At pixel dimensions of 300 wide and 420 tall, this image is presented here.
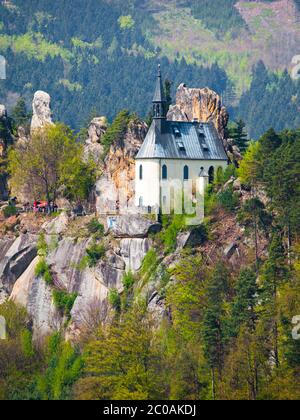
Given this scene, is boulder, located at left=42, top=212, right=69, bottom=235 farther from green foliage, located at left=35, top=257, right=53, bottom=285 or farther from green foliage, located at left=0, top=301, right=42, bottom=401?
green foliage, located at left=0, top=301, right=42, bottom=401

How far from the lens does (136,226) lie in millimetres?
111250

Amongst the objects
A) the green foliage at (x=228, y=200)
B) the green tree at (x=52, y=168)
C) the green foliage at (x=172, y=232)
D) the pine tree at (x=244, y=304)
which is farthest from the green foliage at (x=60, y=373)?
the green tree at (x=52, y=168)

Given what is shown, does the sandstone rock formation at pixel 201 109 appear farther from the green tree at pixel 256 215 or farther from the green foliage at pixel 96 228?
the green tree at pixel 256 215

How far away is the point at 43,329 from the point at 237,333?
22481mm

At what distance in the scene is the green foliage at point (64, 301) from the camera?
115m

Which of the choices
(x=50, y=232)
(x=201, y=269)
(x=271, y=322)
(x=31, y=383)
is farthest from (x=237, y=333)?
(x=50, y=232)

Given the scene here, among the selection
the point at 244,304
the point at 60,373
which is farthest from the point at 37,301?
the point at 244,304

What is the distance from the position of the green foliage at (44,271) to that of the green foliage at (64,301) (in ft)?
3.99

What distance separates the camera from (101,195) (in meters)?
122

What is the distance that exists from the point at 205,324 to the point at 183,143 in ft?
65.1

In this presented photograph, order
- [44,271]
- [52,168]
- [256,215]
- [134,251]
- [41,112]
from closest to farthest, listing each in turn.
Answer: [256,215]
[134,251]
[44,271]
[52,168]
[41,112]

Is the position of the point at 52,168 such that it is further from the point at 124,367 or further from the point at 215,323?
the point at 215,323

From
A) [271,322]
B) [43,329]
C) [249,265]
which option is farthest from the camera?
[43,329]

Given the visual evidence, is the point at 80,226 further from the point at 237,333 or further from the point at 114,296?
the point at 237,333
